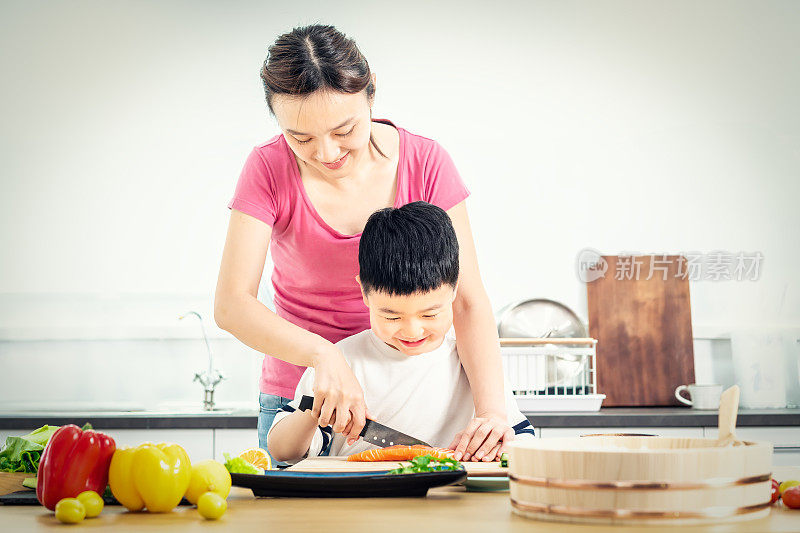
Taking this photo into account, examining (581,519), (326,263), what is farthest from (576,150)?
(581,519)

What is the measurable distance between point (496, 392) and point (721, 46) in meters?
2.19

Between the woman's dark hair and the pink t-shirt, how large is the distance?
0.56 ft

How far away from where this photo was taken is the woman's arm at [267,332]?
1.30 m

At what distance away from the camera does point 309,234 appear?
159 centimetres

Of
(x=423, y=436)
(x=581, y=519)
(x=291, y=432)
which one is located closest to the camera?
(x=581, y=519)

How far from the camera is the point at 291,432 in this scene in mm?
1508

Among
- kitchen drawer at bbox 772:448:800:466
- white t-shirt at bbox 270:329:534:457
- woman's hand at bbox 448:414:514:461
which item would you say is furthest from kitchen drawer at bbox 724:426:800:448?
woman's hand at bbox 448:414:514:461

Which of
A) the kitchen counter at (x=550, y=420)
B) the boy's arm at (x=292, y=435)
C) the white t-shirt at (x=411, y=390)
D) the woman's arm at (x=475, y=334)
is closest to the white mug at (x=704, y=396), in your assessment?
the kitchen counter at (x=550, y=420)

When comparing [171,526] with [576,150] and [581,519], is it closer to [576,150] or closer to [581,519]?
[581,519]

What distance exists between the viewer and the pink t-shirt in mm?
1584

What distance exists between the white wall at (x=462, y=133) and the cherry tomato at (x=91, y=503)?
2.32 meters

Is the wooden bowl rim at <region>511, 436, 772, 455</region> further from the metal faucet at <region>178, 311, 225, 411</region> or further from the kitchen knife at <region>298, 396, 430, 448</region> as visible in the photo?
the metal faucet at <region>178, 311, 225, 411</region>

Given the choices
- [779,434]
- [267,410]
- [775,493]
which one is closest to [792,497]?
[775,493]

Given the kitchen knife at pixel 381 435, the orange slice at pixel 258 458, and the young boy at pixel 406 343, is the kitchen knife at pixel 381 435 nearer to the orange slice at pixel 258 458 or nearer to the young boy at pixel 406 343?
the young boy at pixel 406 343
